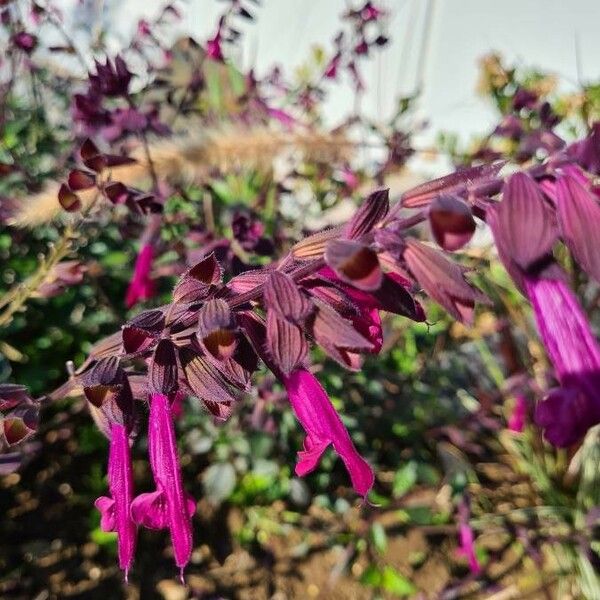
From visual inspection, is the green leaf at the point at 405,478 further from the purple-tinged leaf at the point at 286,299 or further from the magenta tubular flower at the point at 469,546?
the purple-tinged leaf at the point at 286,299

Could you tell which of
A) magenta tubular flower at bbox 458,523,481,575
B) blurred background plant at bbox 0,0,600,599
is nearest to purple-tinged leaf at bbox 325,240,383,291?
blurred background plant at bbox 0,0,600,599

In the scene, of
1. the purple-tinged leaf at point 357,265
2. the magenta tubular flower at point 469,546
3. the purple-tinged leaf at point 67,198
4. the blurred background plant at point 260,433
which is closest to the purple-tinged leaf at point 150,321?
the purple-tinged leaf at point 357,265

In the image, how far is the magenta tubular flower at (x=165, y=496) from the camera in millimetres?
609

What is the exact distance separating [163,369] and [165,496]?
0.43 ft

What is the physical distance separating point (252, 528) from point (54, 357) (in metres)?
0.85

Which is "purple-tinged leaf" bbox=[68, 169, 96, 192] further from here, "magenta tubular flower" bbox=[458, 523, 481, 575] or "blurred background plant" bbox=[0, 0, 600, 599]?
"magenta tubular flower" bbox=[458, 523, 481, 575]

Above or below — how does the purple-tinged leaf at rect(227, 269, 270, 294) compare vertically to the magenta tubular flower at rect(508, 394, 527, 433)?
above

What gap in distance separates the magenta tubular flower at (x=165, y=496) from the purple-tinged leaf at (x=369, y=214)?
0.85 ft

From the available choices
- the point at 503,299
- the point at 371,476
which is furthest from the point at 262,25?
the point at 371,476

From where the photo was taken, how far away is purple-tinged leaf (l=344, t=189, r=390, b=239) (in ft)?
1.74

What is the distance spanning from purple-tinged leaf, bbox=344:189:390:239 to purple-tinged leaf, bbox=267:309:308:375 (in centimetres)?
9

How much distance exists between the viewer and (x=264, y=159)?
4.95 ft

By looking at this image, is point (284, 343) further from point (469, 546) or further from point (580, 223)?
point (469, 546)

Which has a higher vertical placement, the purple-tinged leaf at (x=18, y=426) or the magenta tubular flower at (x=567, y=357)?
the purple-tinged leaf at (x=18, y=426)
